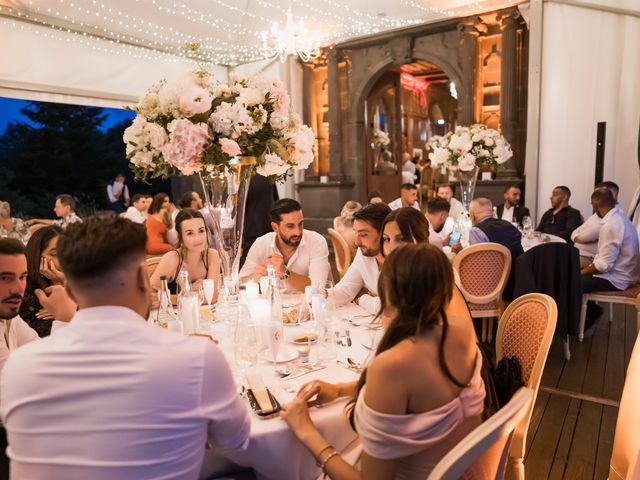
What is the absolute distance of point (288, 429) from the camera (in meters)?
1.44

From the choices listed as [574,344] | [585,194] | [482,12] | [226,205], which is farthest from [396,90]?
[226,205]

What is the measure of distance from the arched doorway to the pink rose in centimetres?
673

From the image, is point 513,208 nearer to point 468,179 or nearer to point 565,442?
point 468,179

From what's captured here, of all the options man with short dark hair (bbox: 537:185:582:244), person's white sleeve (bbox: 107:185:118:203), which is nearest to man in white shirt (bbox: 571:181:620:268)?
man with short dark hair (bbox: 537:185:582:244)

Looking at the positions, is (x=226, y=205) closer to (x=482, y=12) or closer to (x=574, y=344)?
(x=574, y=344)

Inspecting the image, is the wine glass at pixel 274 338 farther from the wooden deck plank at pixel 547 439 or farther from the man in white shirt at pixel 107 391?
the wooden deck plank at pixel 547 439

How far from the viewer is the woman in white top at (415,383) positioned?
1200 mm

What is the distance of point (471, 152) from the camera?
17.2ft

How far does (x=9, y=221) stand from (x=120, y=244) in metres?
5.02

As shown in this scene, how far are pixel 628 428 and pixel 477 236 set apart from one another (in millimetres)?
2543

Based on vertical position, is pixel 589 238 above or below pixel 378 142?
below

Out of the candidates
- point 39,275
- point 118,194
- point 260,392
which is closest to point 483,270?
point 260,392

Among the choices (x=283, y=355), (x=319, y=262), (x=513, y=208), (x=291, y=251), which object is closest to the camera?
(x=283, y=355)

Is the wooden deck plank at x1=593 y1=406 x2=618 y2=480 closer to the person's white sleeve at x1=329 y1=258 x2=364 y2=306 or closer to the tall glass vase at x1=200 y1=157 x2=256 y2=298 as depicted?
the person's white sleeve at x1=329 y1=258 x2=364 y2=306
